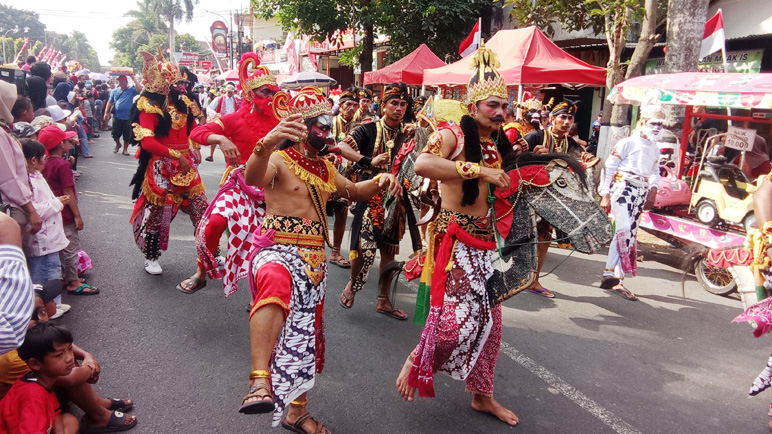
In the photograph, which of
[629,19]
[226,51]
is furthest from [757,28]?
[226,51]

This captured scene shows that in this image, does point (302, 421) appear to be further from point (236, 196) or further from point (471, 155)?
point (236, 196)

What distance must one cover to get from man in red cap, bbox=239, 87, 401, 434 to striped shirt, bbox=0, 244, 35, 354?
0.95m

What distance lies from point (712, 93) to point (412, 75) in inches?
292

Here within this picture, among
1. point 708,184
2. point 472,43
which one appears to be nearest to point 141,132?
point 708,184

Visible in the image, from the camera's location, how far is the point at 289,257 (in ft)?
9.98

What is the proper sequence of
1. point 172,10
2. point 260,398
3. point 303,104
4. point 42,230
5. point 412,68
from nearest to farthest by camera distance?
point 260,398, point 303,104, point 42,230, point 412,68, point 172,10

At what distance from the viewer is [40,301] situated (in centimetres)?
297

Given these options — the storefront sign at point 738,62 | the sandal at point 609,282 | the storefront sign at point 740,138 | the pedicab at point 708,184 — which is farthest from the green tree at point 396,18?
the sandal at point 609,282

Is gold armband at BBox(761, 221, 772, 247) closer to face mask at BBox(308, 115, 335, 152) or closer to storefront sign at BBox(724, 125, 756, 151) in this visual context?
face mask at BBox(308, 115, 335, 152)

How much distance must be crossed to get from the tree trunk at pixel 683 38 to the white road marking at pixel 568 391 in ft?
19.2

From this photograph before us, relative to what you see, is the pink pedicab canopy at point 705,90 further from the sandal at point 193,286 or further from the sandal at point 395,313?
the sandal at point 193,286

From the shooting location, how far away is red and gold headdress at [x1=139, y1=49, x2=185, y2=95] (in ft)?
18.3

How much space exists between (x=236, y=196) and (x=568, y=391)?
2.83 m

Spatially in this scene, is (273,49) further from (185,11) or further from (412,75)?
(185,11)
